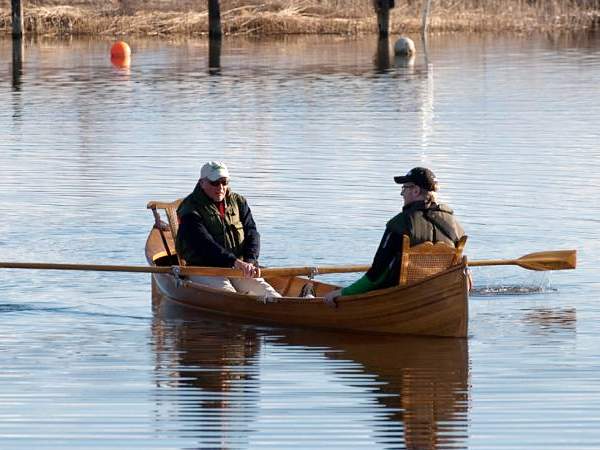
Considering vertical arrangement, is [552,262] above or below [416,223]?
below

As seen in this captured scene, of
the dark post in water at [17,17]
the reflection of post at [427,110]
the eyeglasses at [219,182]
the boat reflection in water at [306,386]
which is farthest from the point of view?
the dark post in water at [17,17]

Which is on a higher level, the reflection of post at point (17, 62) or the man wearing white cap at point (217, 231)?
the man wearing white cap at point (217, 231)

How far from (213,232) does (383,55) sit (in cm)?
3418

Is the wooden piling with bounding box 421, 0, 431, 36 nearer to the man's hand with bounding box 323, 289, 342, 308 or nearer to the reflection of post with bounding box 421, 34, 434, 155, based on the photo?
the reflection of post with bounding box 421, 34, 434, 155

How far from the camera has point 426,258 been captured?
44.8 ft

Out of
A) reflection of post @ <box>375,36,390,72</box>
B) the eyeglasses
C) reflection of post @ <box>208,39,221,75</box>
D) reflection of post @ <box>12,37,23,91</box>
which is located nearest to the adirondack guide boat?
the eyeglasses

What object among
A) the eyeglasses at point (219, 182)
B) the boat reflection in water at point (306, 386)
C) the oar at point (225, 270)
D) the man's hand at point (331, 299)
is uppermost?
the eyeglasses at point (219, 182)

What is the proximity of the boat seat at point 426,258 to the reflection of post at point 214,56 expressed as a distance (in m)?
29.3

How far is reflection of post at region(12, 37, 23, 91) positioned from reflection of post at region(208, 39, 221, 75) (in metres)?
4.89

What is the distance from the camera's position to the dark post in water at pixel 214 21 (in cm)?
5375

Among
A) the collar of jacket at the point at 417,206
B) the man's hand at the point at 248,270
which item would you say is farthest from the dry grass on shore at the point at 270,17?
the collar of jacket at the point at 417,206

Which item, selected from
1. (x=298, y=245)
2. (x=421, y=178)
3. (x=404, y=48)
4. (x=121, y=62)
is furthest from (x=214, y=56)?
(x=421, y=178)

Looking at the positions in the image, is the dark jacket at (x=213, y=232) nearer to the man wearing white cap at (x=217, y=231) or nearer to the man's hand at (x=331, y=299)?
the man wearing white cap at (x=217, y=231)

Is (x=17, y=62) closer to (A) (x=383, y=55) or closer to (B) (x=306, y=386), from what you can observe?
(A) (x=383, y=55)
